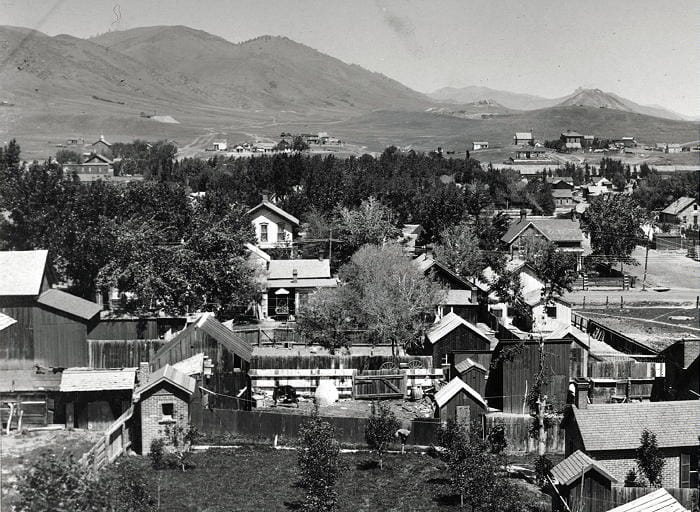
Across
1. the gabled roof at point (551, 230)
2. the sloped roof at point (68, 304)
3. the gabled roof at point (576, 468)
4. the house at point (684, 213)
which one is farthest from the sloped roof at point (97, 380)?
the house at point (684, 213)

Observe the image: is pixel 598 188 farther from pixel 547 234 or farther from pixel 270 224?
pixel 270 224

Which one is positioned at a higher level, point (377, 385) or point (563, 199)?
point (563, 199)

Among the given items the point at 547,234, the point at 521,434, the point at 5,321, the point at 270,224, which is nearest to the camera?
the point at 521,434

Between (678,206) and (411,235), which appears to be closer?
(411,235)

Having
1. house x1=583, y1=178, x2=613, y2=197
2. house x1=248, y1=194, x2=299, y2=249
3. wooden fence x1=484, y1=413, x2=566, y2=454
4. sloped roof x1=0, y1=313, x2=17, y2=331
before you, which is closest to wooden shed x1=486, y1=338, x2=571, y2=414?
wooden fence x1=484, y1=413, x2=566, y2=454

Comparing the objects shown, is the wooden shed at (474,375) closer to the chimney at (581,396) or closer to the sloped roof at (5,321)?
the chimney at (581,396)

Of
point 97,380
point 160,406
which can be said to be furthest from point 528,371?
point 97,380
